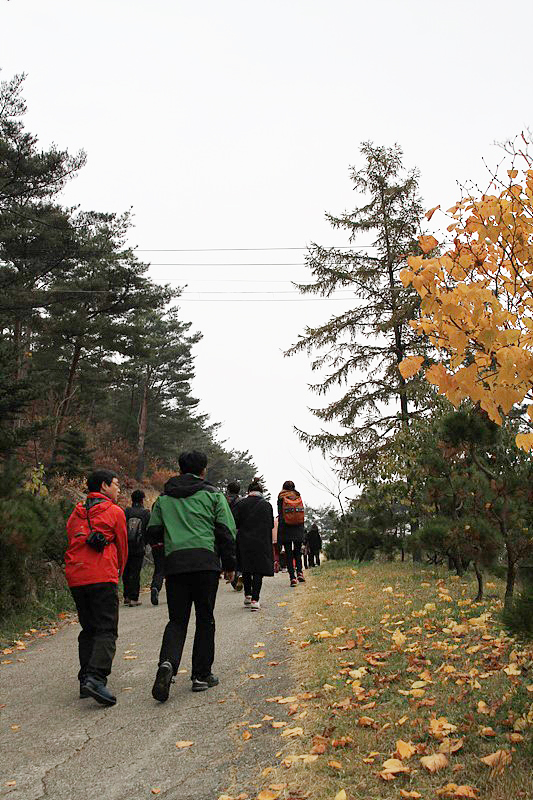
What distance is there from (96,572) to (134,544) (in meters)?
5.81

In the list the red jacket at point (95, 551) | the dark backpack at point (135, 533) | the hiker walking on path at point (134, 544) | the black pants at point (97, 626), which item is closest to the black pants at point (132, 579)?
the hiker walking on path at point (134, 544)

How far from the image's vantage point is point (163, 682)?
5516 millimetres

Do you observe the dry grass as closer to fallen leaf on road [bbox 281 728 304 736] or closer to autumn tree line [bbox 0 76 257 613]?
fallen leaf on road [bbox 281 728 304 736]

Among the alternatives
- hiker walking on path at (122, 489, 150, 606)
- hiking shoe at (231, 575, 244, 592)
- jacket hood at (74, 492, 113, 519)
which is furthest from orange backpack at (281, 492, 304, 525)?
jacket hood at (74, 492, 113, 519)

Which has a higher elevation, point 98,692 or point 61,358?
point 61,358

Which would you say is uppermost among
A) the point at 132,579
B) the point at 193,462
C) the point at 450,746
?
the point at 193,462

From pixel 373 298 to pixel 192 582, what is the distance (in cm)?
1693

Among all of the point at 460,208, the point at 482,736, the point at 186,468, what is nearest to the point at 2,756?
the point at 186,468

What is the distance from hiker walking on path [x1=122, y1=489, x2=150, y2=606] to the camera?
11.5 metres

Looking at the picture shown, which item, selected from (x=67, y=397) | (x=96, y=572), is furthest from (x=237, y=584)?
(x=67, y=397)

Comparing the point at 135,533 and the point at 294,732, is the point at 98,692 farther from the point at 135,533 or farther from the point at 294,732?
the point at 135,533

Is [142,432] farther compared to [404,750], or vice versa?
[142,432]

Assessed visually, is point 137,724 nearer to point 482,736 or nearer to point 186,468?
point 186,468

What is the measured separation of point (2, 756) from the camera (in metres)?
4.61
